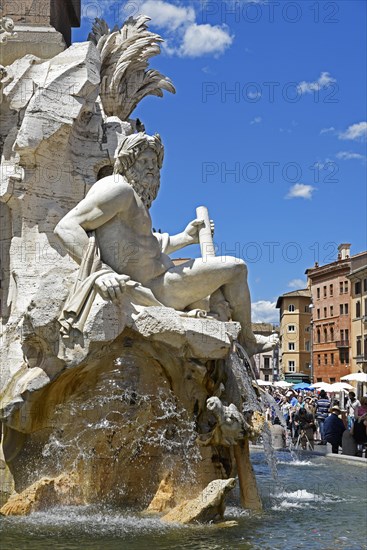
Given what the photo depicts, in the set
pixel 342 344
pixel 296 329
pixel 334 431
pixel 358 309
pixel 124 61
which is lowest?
pixel 334 431

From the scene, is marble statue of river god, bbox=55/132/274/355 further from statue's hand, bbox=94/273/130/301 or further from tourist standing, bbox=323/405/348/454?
tourist standing, bbox=323/405/348/454

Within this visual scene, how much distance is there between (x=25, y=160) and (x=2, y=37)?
1530 millimetres

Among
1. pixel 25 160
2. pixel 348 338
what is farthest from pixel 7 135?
pixel 348 338

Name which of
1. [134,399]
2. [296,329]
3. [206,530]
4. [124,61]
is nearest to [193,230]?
[134,399]

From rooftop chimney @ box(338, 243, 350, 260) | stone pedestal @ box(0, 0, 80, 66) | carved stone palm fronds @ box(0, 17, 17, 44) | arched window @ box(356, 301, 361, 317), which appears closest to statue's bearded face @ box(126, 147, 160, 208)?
stone pedestal @ box(0, 0, 80, 66)

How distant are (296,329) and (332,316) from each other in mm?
12105

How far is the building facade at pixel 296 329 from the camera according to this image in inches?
3157

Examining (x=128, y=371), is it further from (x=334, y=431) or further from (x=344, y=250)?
(x=344, y=250)

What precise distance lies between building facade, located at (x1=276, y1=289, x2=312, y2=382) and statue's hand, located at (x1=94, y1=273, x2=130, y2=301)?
73.9m

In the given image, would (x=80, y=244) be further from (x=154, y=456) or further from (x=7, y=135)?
(x=7, y=135)

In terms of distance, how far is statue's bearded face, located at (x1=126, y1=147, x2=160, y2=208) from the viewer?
745 centimetres

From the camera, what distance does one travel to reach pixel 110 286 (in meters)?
6.52

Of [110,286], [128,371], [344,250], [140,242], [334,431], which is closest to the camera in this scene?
[110,286]

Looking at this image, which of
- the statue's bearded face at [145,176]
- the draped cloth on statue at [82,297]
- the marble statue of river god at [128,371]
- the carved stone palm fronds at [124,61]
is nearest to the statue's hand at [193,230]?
the marble statue of river god at [128,371]
